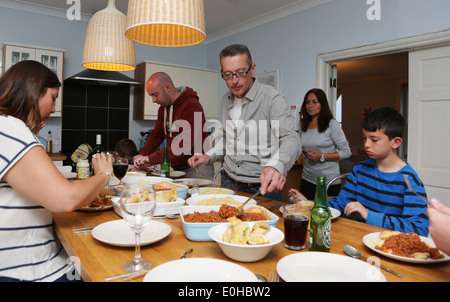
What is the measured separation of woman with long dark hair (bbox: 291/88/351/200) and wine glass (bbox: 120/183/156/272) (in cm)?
259

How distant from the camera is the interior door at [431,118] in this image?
2.93 m

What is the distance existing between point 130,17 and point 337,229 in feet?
3.96

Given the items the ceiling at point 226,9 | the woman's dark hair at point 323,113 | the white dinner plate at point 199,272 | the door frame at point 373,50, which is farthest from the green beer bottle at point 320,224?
the ceiling at point 226,9

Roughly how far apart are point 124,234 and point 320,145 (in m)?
2.62

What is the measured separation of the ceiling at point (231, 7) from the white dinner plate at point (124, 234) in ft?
12.0

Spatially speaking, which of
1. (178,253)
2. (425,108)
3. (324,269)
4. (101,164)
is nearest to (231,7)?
(425,108)

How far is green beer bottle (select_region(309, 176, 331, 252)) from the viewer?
944 millimetres

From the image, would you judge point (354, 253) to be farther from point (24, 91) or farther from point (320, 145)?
point (320, 145)

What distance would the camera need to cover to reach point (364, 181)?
1.69 meters

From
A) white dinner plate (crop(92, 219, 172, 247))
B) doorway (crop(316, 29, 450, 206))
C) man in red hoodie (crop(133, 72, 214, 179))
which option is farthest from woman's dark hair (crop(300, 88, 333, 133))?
white dinner plate (crop(92, 219, 172, 247))

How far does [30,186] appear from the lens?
103cm

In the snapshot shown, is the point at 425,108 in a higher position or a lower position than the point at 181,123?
higher

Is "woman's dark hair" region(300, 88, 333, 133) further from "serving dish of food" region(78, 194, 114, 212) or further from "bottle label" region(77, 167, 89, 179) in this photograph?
"serving dish of food" region(78, 194, 114, 212)

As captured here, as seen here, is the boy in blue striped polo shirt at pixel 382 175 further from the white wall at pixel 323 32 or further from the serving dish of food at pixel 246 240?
the white wall at pixel 323 32
